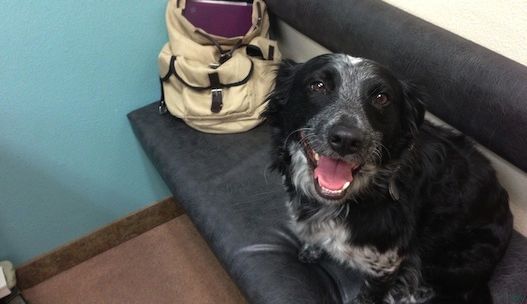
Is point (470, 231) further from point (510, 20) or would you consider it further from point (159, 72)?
point (159, 72)

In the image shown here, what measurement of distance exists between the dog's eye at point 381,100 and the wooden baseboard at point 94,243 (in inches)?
58.0

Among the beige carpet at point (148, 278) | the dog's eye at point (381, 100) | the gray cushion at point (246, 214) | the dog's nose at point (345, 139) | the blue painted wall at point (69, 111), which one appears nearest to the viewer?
the dog's nose at point (345, 139)

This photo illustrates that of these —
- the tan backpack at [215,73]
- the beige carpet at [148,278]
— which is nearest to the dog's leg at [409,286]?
the beige carpet at [148,278]

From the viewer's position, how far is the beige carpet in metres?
2.04

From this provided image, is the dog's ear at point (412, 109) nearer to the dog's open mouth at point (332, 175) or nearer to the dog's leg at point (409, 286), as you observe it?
the dog's open mouth at point (332, 175)

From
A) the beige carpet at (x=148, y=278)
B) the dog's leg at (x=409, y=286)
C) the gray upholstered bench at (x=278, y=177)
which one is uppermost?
the gray upholstered bench at (x=278, y=177)

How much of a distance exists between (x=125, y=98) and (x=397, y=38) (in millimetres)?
1222

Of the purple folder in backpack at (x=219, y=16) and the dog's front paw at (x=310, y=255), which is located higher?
the purple folder in backpack at (x=219, y=16)

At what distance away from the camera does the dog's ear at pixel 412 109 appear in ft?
4.29

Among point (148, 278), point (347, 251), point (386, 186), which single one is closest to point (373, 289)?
point (347, 251)

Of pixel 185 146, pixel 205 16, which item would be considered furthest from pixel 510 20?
pixel 185 146

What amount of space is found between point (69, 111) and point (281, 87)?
99 cm

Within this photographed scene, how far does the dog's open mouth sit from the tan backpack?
0.67 meters

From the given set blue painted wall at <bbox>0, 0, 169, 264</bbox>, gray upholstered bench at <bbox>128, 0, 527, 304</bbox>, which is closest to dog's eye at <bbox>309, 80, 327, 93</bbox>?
gray upholstered bench at <bbox>128, 0, 527, 304</bbox>
